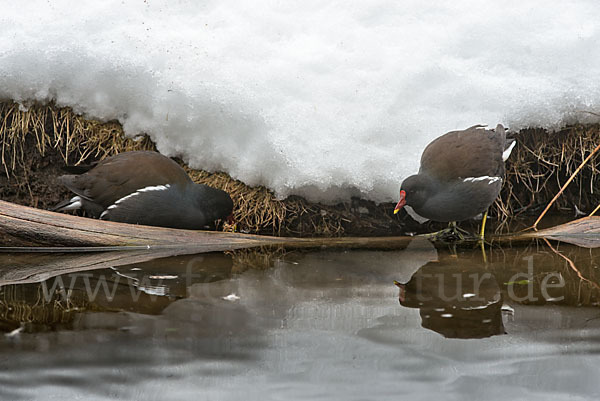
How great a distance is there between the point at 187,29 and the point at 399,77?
179 cm

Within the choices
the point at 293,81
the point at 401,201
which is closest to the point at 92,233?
the point at 293,81

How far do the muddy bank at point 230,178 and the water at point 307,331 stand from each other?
92 centimetres

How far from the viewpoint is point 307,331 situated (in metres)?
2.76

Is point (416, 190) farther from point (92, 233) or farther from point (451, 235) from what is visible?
point (92, 233)

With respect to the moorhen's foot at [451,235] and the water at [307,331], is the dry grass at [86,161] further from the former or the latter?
the water at [307,331]

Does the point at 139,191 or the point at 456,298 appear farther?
the point at 139,191

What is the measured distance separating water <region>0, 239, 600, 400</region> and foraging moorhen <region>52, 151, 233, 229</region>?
61 centimetres

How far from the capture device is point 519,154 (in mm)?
4910

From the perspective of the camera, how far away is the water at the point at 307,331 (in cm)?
229

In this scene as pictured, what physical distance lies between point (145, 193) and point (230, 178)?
741 mm

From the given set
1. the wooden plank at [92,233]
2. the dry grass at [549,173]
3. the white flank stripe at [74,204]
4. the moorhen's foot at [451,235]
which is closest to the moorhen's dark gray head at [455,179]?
the moorhen's foot at [451,235]

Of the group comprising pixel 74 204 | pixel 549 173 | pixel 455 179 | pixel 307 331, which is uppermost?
pixel 549 173

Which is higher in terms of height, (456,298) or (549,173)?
(549,173)

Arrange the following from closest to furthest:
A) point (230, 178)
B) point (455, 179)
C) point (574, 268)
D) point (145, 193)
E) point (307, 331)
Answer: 1. point (307, 331)
2. point (574, 268)
3. point (455, 179)
4. point (145, 193)
5. point (230, 178)
